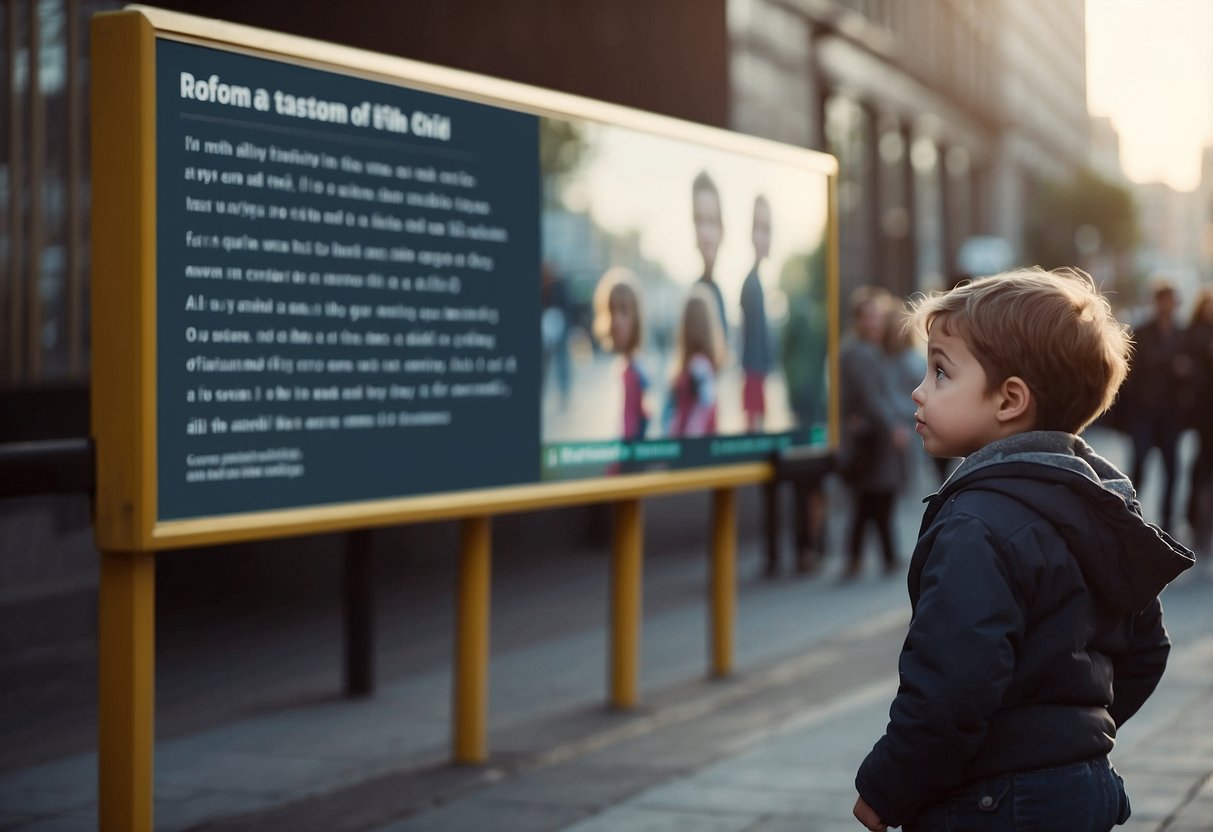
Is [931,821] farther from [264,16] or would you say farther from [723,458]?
[264,16]

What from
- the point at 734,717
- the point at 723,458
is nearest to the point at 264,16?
the point at 723,458

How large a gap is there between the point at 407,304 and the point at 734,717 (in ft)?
8.07

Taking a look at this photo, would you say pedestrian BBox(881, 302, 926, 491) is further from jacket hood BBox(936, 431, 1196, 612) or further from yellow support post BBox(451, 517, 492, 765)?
jacket hood BBox(936, 431, 1196, 612)

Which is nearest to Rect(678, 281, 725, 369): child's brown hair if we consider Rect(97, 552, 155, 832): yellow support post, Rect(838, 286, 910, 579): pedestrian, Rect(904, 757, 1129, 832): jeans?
Rect(97, 552, 155, 832): yellow support post

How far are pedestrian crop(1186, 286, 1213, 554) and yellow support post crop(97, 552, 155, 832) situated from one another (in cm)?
909

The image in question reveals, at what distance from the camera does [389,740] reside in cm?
646

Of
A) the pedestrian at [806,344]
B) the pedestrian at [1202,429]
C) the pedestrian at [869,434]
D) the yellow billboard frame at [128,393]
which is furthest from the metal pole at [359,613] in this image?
the pedestrian at [1202,429]

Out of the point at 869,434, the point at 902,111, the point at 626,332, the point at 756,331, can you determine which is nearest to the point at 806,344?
A: the point at 756,331

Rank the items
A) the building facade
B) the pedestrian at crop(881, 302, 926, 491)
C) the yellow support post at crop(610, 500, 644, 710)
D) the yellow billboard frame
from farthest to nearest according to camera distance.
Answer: the building facade
the pedestrian at crop(881, 302, 926, 491)
the yellow support post at crop(610, 500, 644, 710)
the yellow billboard frame

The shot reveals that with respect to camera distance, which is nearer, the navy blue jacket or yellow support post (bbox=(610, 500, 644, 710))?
the navy blue jacket

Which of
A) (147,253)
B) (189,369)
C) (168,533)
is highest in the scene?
(147,253)

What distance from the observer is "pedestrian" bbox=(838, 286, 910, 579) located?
37.3ft

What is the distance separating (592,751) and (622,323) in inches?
61.3

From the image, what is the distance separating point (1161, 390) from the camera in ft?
39.0
